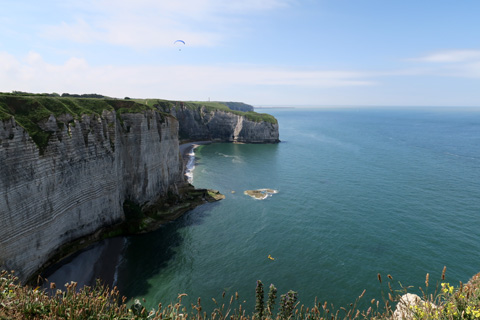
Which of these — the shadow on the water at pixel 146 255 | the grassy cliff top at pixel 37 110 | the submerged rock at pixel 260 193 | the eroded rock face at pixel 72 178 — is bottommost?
the shadow on the water at pixel 146 255

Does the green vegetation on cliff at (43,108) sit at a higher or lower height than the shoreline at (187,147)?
higher

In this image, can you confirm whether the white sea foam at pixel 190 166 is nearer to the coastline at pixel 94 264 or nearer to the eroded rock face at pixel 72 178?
the eroded rock face at pixel 72 178

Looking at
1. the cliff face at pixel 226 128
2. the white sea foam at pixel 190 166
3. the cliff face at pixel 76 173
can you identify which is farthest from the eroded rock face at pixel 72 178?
the cliff face at pixel 226 128

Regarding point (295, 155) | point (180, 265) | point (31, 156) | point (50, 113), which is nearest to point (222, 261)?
point (180, 265)

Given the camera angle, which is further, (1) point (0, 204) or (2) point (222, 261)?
(2) point (222, 261)

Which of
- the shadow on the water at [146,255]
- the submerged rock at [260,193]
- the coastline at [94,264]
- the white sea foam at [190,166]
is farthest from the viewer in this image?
the white sea foam at [190,166]

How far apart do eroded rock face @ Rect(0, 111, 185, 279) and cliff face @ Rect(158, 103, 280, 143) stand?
91.2 metres

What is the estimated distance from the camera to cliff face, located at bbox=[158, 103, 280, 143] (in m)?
153

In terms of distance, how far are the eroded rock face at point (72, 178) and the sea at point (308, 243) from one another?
467 cm

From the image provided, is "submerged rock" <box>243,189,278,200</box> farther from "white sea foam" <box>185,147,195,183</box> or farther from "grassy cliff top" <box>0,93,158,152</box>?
"grassy cliff top" <box>0,93,158,152</box>

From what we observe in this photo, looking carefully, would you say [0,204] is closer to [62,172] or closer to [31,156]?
[31,156]

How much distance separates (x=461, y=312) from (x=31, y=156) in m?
40.9

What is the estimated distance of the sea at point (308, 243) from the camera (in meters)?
37.1

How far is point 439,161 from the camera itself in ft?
343
